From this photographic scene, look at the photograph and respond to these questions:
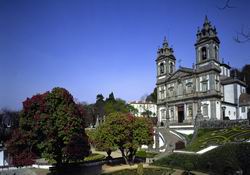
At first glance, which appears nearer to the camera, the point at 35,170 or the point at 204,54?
the point at 35,170

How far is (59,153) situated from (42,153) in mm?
1467

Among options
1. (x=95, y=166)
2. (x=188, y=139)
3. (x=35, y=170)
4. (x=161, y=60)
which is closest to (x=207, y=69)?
(x=161, y=60)

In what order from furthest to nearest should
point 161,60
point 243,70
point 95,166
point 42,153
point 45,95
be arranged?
point 243,70, point 161,60, point 95,166, point 45,95, point 42,153

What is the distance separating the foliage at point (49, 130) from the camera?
18.7 meters

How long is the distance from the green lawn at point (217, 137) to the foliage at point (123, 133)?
546 centimetres

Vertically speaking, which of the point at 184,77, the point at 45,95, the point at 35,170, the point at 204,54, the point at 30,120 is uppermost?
the point at 204,54

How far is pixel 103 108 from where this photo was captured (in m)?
84.0

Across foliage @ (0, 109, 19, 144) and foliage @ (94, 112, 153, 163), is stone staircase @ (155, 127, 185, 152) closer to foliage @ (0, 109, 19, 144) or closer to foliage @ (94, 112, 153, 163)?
foliage @ (94, 112, 153, 163)

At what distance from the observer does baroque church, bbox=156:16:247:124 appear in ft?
150

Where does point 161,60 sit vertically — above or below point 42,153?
above

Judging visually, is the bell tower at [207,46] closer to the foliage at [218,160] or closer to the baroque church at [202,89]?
the baroque church at [202,89]

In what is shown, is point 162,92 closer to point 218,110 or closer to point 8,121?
point 218,110

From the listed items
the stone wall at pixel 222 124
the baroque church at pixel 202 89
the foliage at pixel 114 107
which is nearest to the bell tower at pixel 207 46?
the baroque church at pixel 202 89

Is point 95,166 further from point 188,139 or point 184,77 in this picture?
point 184,77
